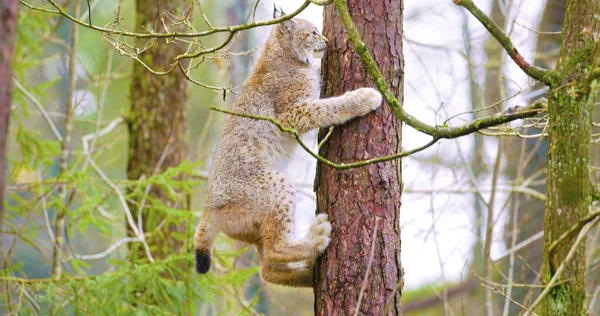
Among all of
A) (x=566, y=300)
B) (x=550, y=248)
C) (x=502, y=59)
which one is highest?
(x=502, y=59)

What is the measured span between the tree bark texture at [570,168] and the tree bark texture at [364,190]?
109 cm

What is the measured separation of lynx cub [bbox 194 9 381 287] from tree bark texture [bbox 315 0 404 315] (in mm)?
190

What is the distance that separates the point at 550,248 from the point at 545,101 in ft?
2.17

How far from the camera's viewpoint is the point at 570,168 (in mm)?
2854

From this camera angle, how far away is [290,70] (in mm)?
5008

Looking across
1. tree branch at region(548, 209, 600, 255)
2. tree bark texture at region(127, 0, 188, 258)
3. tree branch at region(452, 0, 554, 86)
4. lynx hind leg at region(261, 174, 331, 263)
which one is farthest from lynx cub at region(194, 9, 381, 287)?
tree bark texture at region(127, 0, 188, 258)

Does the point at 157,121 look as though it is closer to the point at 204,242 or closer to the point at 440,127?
the point at 204,242

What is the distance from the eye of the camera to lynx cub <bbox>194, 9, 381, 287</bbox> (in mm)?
4445

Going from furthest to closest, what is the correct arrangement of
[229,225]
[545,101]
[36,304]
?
[36,304] → [229,225] → [545,101]

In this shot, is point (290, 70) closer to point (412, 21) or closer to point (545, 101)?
point (545, 101)

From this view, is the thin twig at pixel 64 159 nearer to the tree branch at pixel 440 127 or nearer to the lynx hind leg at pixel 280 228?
the lynx hind leg at pixel 280 228

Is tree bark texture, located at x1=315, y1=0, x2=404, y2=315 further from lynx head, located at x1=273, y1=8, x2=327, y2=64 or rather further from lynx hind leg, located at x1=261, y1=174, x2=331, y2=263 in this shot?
lynx head, located at x1=273, y1=8, x2=327, y2=64

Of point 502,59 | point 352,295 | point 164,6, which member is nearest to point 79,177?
point 164,6

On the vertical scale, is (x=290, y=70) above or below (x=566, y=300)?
above
